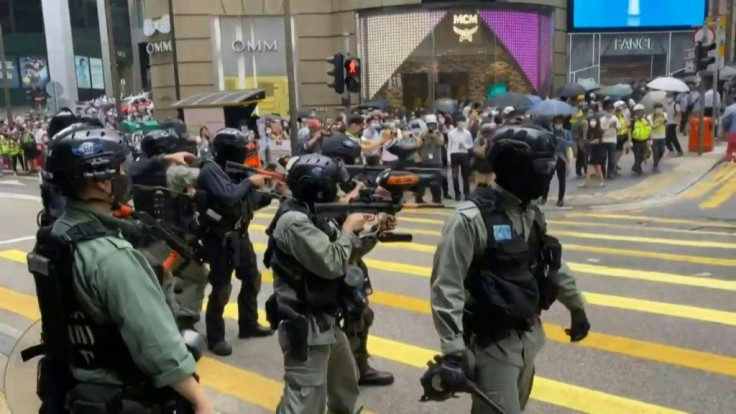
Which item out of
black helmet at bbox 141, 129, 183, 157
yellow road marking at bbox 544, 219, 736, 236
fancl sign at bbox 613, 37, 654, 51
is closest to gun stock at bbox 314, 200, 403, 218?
black helmet at bbox 141, 129, 183, 157

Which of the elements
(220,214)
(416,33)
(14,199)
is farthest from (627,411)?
(416,33)

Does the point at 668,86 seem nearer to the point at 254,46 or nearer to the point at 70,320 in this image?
the point at 254,46

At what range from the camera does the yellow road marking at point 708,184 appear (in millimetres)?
14273

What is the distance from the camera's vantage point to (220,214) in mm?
5727

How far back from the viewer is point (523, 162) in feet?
10.7

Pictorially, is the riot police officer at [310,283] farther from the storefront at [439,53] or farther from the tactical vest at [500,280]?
the storefront at [439,53]

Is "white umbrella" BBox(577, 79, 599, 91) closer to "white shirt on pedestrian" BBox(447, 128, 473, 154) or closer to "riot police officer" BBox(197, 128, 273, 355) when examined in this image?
"white shirt on pedestrian" BBox(447, 128, 473, 154)

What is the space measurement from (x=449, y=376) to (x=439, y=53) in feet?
85.5

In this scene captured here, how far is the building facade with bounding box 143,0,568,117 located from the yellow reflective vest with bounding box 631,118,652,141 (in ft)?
42.5

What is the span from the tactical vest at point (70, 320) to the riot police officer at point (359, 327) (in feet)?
6.72

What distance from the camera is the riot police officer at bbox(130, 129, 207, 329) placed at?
595 cm

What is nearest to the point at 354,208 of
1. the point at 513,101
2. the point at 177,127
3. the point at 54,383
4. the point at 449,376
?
the point at 449,376

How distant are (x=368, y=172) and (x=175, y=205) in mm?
2256

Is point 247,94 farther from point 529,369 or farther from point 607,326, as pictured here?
point 529,369
